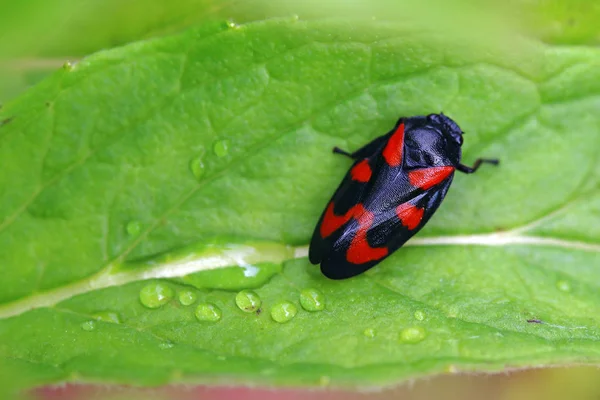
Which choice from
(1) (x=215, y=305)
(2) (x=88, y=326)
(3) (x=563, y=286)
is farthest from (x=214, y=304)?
(3) (x=563, y=286)

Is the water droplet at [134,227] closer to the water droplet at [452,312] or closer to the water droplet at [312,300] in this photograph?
the water droplet at [312,300]

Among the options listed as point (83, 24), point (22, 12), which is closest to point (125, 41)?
point (83, 24)

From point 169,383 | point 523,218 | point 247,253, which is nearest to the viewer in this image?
point 169,383

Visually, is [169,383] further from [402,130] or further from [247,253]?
[402,130]

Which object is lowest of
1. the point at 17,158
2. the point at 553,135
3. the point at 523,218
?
the point at 523,218

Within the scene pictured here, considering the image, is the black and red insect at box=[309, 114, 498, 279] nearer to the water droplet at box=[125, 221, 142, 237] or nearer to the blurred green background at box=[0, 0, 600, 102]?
the blurred green background at box=[0, 0, 600, 102]

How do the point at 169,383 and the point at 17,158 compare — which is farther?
the point at 17,158

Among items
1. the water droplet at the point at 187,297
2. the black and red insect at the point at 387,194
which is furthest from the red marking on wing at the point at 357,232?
the water droplet at the point at 187,297
